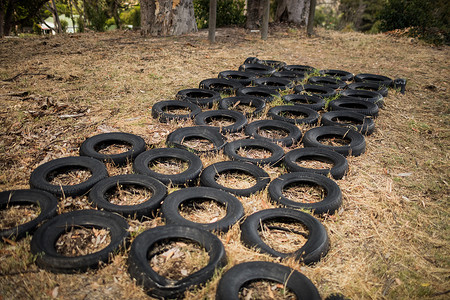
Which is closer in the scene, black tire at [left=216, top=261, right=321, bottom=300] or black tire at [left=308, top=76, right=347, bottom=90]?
black tire at [left=216, top=261, right=321, bottom=300]

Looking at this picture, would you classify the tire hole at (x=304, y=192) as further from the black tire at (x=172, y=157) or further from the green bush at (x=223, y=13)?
the green bush at (x=223, y=13)

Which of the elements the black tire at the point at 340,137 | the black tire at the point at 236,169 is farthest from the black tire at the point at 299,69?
the black tire at the point at 236,169

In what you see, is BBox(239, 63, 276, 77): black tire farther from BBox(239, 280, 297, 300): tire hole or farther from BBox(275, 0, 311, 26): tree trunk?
BBox(275, 0, 311, 26): tree trunk

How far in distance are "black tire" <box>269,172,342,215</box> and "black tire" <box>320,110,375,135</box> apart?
1658mm

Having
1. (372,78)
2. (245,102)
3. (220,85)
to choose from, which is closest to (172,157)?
(245,102)

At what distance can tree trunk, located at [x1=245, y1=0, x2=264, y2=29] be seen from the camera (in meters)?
12.9

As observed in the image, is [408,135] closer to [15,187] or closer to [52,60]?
[15,187]

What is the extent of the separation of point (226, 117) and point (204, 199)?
217cm

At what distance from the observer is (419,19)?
1375 cm

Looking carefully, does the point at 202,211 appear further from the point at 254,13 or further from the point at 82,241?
the point at 254,13

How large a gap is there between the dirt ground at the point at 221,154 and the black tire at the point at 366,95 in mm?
278

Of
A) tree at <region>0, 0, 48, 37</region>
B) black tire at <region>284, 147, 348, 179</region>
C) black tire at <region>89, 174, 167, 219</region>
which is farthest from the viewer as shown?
tree at <region>0, 0, 48, 37</region>

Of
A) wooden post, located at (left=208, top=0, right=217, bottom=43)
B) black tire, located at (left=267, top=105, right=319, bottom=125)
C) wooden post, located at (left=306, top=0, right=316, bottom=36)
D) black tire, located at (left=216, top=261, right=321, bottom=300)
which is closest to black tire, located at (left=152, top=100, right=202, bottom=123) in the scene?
black tire, located at (left=267, top=105, right=319, bottom=125)

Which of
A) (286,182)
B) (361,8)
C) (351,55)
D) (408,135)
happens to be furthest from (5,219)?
(361,8)
